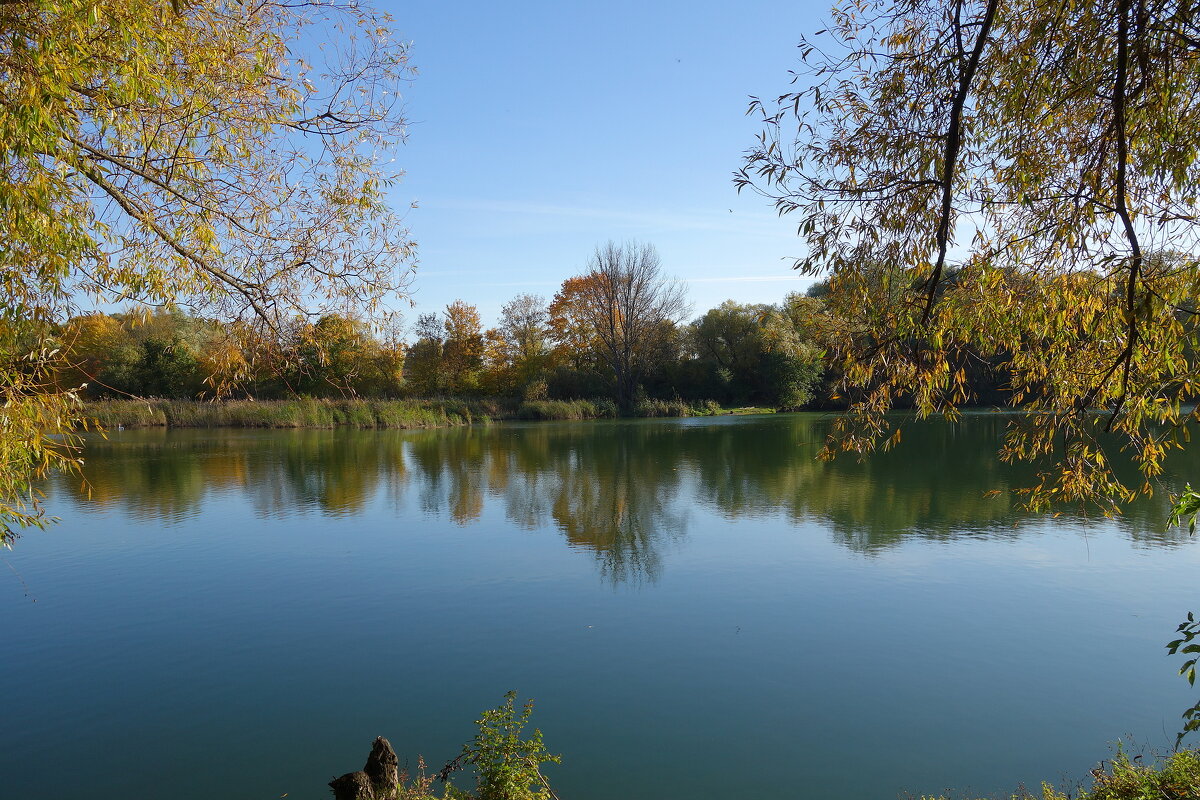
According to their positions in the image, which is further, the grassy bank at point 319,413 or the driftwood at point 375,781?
the grassy bank at point 319,413

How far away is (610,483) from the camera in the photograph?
1452cm

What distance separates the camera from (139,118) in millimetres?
4582

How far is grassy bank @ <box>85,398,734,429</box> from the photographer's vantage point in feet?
91.9

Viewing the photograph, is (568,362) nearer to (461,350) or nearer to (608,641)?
(461,350)

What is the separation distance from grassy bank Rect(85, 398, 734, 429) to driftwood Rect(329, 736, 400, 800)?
24544mm

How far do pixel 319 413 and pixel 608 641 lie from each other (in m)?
25.6

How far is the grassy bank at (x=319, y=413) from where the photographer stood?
1103 inches

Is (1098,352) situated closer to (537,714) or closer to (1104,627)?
(1104,627)

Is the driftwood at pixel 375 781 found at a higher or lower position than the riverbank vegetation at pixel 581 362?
lower

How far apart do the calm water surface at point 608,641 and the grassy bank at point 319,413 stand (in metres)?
16.6

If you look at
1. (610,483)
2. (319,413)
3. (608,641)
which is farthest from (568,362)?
(608,641)

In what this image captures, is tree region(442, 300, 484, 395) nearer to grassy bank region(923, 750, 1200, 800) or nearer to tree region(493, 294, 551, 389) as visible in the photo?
tree region(493, 294, 551, 389)

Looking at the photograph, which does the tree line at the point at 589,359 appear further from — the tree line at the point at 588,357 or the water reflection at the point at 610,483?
the water reflection at the point at 610,483

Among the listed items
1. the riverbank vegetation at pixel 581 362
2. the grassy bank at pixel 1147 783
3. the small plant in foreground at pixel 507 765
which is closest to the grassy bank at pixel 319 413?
Answer: the riverbank vegetation at pixel 581 362
